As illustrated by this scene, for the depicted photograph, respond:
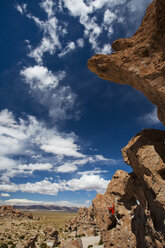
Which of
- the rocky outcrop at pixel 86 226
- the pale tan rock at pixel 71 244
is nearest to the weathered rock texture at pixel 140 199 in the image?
the pale tan rock at pixel 71 244

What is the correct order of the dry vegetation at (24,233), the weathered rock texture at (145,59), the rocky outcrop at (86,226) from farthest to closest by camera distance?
the rocky outcrop at (86,226) < the dry vegetation at (24,233) < the weathered rock texture at (145,59)

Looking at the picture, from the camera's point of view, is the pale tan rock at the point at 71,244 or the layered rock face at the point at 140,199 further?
the pale tan rock at the point at 71,244

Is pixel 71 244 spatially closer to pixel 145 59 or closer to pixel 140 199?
pixel 140 199

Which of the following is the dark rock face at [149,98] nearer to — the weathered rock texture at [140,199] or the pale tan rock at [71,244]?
the weathered rock texture at [140,199]

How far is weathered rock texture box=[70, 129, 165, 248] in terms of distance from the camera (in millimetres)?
8430

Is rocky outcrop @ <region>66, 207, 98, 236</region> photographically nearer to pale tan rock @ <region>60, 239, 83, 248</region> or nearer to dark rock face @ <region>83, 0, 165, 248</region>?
pale tan rock @ <region>60, 239, 83, 248</region>

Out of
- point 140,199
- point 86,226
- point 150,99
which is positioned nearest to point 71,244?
point 140,199

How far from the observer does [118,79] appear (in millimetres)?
11953

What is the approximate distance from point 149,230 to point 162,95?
8464 millimetres

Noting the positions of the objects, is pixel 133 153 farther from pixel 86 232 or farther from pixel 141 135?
pixel 86 232

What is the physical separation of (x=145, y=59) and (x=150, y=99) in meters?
2.68

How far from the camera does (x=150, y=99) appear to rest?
10375mm

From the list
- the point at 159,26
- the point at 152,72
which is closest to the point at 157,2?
the point at 159,26

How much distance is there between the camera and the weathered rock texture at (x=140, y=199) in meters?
8.43
